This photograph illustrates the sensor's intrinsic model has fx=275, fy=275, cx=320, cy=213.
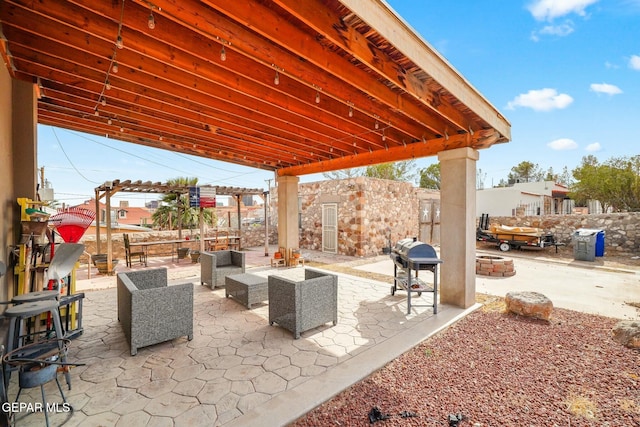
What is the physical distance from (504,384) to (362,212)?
7.33 metres

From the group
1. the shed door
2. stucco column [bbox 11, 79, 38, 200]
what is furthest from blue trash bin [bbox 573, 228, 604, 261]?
stucco column [bbox 11, 79, 38, 200]

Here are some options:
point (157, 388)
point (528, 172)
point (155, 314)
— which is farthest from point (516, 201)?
point (528, 172)

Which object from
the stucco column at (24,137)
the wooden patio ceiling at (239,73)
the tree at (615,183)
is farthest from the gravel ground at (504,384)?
the tree at (615,183)

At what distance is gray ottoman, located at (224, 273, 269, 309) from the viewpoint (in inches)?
166

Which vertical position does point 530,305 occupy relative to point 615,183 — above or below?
below

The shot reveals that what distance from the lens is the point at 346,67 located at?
2.69 metres

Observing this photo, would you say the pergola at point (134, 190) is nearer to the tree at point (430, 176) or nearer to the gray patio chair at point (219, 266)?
the gray patio chair at point (219, 266)

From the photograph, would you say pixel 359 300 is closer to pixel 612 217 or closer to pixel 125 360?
pixel 125 360

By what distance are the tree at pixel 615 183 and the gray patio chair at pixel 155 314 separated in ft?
66.5

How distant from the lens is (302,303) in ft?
10.7

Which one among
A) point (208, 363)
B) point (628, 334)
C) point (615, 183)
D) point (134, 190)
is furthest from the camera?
point (615, 183)

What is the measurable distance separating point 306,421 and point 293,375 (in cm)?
58

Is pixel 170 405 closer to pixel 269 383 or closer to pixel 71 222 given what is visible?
pixel 269 383

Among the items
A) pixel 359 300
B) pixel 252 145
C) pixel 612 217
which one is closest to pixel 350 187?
pixel 252 145
